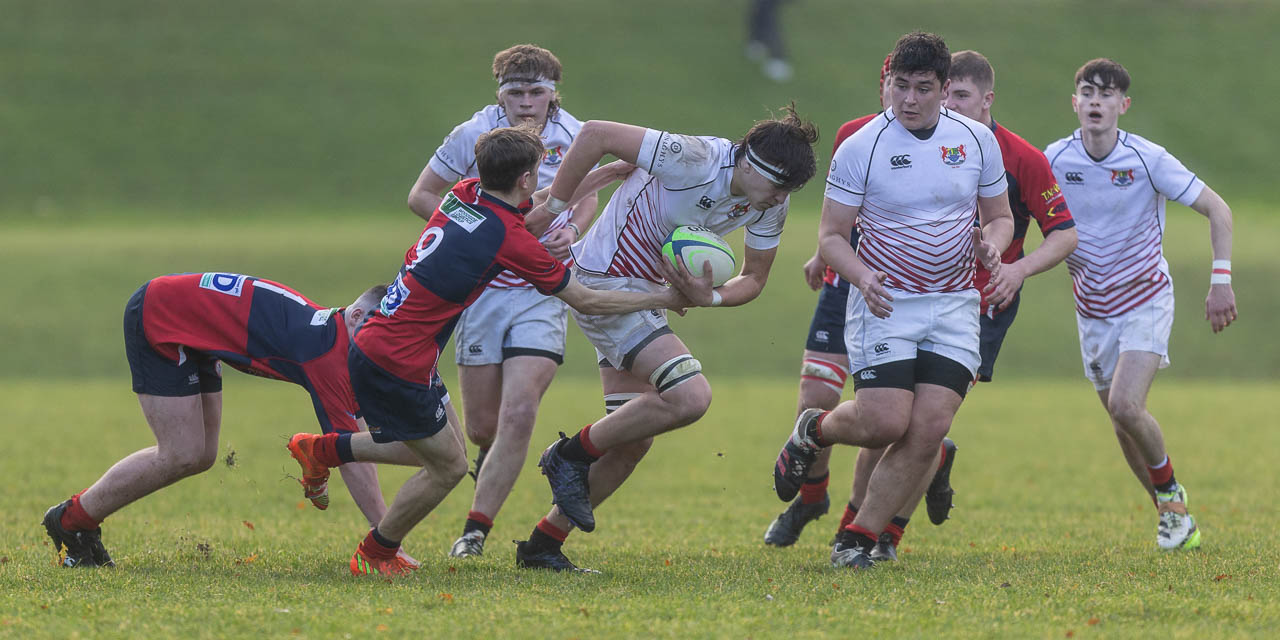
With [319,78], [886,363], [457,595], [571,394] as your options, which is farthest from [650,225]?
[319,78]

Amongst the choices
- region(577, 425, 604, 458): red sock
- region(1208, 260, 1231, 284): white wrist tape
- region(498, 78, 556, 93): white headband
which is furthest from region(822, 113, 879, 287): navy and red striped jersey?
region(1208, 260, 1231, 284): white wrist tape

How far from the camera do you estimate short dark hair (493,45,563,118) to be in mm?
7730

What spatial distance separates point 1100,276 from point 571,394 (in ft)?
35.0

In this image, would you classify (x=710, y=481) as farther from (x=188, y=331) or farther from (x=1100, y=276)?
(x=188, y=331)

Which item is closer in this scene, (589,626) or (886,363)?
(589,626)

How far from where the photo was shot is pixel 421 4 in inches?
2108

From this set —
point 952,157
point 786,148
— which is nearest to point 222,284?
point 786,148

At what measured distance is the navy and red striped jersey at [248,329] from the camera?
6.40 m

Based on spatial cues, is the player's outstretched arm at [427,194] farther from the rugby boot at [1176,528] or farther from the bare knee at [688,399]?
the rugby boot at [1176,528]

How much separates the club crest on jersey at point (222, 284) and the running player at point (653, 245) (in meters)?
1.64

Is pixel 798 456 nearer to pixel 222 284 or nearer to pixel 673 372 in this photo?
pixel 673 372

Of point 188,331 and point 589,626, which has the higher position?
point 188,331

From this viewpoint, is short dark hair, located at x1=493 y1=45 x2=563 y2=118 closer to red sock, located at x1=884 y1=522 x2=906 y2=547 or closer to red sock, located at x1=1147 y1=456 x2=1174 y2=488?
red sock, located at x1=884 y1=522 x2=906 y2=547

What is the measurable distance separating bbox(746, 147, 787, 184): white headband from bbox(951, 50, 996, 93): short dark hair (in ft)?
6.17
